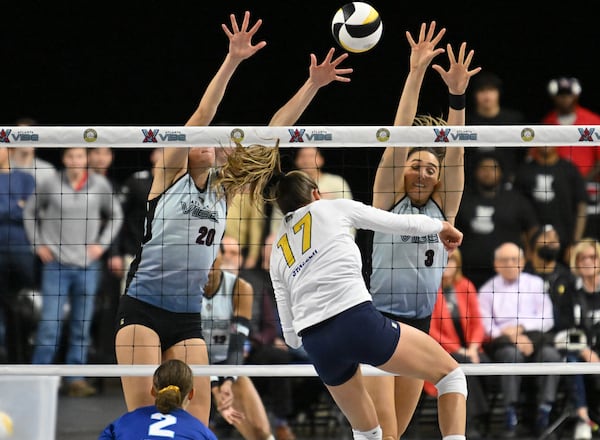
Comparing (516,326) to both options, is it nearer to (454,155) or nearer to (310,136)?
(454,155)

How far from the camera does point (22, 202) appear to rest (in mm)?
8656

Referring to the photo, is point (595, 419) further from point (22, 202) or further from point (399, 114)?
point (22, 202)

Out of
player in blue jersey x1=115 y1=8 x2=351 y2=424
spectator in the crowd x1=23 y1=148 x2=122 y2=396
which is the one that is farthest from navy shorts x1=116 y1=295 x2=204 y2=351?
spectator in the crowd x1=23 y1=148 x2=122 y2=396

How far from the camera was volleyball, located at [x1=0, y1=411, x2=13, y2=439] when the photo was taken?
22.3 feet

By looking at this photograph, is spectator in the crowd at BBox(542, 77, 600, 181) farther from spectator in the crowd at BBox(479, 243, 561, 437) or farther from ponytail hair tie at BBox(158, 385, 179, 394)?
ponytail hair tie at BBox(158, 385, 179, 394)

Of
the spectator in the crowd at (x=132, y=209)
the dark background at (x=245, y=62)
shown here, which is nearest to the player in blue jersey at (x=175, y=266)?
the spectator in the crowd at (x=132, y=209)

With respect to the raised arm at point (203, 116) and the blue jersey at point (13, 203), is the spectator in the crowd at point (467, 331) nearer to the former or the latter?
the raised arm at point (203, 116)

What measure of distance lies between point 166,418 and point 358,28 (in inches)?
109

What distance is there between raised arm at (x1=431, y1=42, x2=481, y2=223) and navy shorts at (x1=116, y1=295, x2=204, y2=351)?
160 cm

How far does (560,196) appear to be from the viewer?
9.45 metres

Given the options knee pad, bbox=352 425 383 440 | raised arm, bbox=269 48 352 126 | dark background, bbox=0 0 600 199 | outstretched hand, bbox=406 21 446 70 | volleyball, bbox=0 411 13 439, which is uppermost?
dark background, bbox=0 0 600 199

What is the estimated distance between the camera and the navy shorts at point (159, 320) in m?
5.98

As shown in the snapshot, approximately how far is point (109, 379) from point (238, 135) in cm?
450

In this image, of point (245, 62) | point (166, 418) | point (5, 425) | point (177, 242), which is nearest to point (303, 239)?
point (166, 418)
